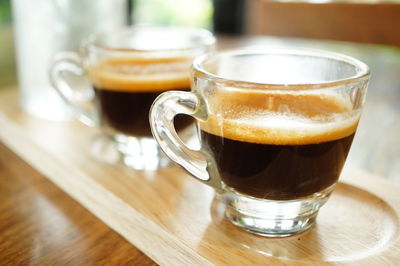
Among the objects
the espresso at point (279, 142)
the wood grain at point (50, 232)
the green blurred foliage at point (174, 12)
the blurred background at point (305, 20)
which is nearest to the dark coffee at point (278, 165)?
the espresso at point (279, 142)

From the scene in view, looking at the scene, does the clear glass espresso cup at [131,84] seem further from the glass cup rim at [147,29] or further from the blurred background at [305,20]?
the blurred background at [305,20]

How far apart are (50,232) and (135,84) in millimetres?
201

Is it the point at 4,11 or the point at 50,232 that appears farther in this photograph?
the point at 4,11

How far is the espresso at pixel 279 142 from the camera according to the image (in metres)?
0.43

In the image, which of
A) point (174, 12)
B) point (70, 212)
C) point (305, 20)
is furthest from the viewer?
point (174, 12)

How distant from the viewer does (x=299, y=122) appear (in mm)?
434

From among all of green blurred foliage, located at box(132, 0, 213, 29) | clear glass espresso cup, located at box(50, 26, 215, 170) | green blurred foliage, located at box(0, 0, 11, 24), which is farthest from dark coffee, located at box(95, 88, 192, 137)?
green blurred foliage, located at box(132, 0, 213, 29)

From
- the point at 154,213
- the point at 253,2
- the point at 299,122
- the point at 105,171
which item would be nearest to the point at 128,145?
the point at 105,171

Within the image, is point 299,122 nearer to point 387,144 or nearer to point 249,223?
point 249,223

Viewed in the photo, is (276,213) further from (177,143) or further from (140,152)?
(140,152)

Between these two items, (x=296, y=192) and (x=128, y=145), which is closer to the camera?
(x=296, y=192)

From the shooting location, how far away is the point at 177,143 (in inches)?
19.6

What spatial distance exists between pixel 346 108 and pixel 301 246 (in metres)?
0.13

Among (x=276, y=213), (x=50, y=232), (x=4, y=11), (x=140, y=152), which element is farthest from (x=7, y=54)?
(x=276, y=213)
